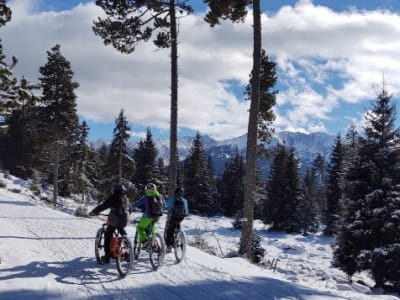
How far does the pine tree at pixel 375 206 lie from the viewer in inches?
821

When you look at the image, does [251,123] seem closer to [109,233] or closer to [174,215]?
[174,215]

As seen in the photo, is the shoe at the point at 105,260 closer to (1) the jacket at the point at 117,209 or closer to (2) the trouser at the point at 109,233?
(2) the trouser at the point at 109,233

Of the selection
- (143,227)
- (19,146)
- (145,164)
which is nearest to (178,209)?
(143,227)

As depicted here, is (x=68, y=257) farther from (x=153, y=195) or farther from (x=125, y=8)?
(x=125, y=8)

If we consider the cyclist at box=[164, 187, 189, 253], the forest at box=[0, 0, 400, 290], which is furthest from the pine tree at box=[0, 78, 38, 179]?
the cyclist at box=[164, 187, 189, 253]

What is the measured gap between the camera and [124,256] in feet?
32.4

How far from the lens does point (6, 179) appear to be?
4597cm

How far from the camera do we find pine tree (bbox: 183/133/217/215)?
214 feet

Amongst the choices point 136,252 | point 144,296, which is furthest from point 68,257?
point 144,296

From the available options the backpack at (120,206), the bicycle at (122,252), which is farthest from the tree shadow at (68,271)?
the backpack at (120,206)

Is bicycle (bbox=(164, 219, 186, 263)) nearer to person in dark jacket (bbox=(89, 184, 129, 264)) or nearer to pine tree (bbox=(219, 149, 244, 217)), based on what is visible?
person in dark jacket (bbox=(89, 184, 129, 264))

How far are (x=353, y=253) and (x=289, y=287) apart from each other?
14.2 meters

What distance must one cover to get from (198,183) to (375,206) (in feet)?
145

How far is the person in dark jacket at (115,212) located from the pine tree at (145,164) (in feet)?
130
